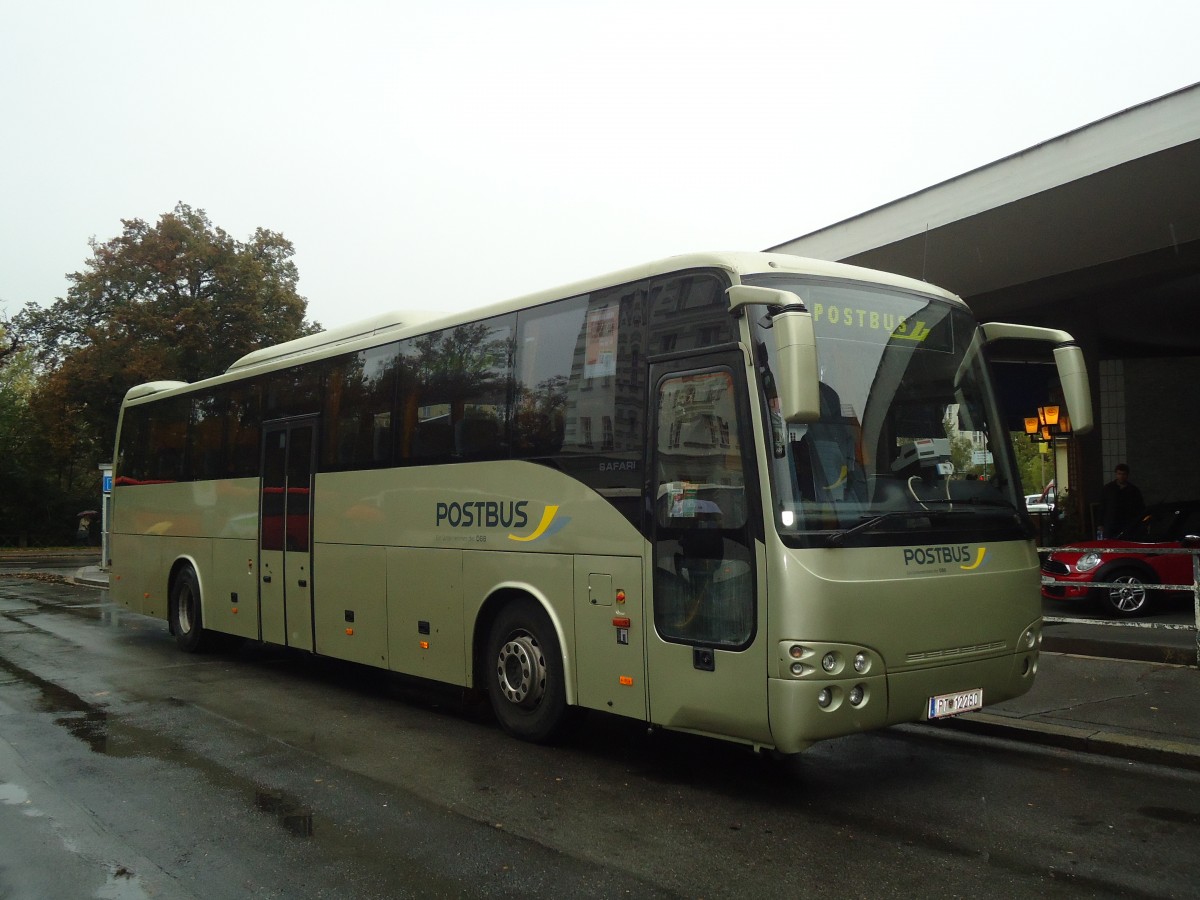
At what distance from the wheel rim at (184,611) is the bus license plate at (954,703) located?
9.95m

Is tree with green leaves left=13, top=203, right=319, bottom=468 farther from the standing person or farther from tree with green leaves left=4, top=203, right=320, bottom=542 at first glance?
the standing person

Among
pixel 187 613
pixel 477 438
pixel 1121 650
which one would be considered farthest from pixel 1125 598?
pixel 187 613

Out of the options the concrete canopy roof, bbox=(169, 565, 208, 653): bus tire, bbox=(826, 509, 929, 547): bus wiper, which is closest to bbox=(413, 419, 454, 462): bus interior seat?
bbox=(826, 509, 929, 547): bus wiper

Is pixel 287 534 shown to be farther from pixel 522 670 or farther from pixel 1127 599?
pixel 1127 599

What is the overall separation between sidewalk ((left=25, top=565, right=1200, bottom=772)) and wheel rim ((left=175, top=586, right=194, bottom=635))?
9.34 metres

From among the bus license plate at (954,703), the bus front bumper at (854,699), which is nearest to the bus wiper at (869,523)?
the bus front bumper at (854,699)

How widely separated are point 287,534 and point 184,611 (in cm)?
332

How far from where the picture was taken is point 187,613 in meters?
13.2

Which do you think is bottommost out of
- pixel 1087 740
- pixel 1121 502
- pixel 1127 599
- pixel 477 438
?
pixel 1087 740

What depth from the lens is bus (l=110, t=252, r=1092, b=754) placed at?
5.87 m

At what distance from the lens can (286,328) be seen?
140 feet

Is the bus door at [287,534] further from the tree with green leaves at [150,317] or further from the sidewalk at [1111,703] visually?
the tree with green leaves at [150,317]

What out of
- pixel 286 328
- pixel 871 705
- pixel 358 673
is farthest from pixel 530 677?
pixel 286 328

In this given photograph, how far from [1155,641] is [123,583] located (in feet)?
44.7
